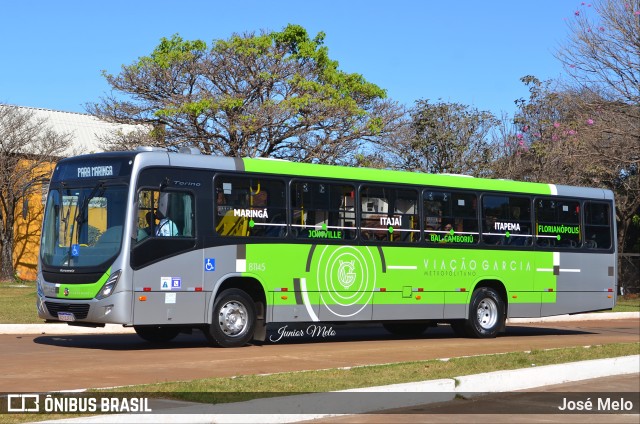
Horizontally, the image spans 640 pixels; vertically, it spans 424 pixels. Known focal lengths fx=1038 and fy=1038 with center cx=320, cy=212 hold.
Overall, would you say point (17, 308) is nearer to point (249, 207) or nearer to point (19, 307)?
→ point (19, 307)

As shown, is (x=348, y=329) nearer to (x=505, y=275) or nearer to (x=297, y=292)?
Result: (x=505, y=275)

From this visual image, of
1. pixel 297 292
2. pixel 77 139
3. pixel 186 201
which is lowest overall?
pixel 297 292

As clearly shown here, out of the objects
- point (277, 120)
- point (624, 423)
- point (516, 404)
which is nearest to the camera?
point (624, 423)

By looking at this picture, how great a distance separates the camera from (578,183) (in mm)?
43000

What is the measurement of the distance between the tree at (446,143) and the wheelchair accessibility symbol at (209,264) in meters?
30.2

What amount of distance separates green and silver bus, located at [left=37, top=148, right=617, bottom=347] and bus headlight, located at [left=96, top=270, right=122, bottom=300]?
24 mm

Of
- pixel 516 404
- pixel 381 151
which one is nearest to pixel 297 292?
pixel 516 404

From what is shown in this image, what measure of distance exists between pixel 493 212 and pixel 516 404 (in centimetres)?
1052

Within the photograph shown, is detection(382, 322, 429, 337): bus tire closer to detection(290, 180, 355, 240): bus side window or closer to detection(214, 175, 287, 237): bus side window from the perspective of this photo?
detection(290, 180, 355, 240): bus side window

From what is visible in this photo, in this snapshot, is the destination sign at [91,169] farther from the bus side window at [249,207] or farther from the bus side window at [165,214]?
the bus side window at [249,207]

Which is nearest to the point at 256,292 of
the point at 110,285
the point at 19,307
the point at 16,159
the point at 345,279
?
the point at 345,279

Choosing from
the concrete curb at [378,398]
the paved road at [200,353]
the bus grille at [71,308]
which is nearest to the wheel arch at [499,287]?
the paved road at [200,353]

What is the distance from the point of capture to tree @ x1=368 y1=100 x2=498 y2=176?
47062mm

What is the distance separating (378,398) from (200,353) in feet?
20.1
